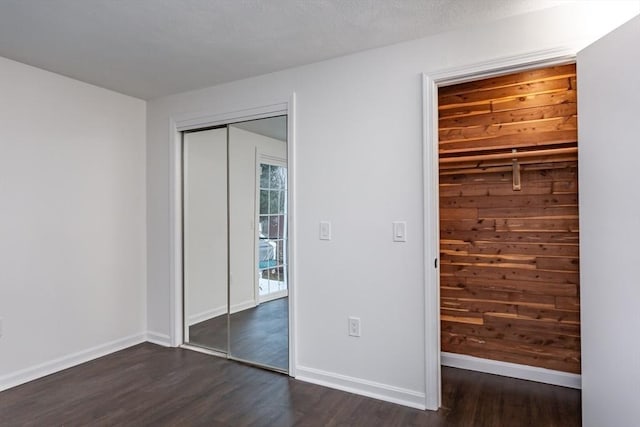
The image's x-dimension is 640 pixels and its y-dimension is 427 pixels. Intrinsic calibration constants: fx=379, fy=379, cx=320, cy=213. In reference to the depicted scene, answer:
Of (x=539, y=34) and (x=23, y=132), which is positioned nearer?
(x=539, y=34)

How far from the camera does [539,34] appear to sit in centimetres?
212

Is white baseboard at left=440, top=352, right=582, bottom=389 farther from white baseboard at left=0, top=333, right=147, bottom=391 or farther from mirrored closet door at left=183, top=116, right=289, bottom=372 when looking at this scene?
white baseboard at left=0, top=333, right=147, bottom=391

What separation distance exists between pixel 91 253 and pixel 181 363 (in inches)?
48.6

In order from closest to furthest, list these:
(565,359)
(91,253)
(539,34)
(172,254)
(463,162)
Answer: (539,34) → (565,359) → (463,162) → (91,253) → (172,254)

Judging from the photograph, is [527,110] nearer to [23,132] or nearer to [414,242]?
[414,242]

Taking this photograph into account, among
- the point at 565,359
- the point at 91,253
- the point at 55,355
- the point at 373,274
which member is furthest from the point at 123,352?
the point at 565,359

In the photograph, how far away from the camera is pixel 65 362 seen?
120 inches

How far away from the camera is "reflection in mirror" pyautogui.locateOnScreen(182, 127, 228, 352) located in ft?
11.8

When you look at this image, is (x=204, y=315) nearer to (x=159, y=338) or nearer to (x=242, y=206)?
(x=159, y=338)

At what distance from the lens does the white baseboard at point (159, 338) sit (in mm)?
3588

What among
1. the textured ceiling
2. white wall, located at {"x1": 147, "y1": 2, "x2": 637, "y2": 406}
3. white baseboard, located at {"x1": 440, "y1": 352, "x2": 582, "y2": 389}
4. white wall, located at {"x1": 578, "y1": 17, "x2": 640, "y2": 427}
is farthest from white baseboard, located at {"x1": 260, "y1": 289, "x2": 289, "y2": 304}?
white wall, located at {"x1": 578, "y1": 17, "x2": 640, "y2": 427}

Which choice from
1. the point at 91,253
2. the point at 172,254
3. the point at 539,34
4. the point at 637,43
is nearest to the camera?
the point at 637,43

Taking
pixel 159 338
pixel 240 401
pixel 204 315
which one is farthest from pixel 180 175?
pixel 240 401

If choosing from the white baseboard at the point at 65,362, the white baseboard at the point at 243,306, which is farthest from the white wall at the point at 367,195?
the white baseboard at the point at 65,362
